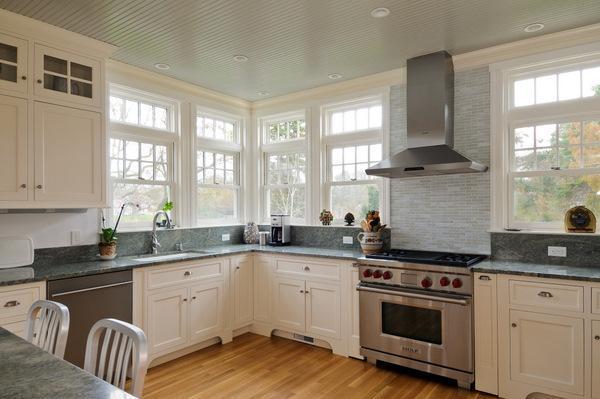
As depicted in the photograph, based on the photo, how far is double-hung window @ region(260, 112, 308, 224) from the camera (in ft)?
15.7

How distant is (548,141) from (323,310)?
2.44 metres

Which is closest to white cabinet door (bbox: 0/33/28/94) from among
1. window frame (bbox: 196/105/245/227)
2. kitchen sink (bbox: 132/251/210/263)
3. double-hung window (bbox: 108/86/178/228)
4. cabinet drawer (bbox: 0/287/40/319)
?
double-hung window (bbox: 108/86/178/228)

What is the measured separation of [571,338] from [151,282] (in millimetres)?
3119

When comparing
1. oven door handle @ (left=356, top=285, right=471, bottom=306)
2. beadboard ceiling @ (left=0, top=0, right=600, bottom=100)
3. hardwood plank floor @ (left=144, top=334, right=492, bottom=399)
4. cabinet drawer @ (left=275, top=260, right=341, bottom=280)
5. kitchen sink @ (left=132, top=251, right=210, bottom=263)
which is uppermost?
beadboard ceiling @ (left=0, top=0, right=600, bottom=100)

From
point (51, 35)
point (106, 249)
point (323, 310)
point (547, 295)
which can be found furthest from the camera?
point (323, 310)

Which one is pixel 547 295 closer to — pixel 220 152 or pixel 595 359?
pixel 595 359

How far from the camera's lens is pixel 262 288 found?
4223mm

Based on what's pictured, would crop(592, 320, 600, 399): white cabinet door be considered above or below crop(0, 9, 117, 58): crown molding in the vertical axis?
below

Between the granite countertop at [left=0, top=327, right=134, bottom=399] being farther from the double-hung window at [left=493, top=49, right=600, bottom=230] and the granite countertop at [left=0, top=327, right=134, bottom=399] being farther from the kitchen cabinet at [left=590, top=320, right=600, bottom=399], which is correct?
the double-hung window at [left=493, top=49, right=600, bottom=230]

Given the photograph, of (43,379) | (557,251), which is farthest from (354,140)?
(43,379)

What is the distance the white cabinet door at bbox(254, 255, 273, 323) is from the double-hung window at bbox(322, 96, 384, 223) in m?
0.95

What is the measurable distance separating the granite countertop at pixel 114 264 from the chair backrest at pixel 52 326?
1001mm

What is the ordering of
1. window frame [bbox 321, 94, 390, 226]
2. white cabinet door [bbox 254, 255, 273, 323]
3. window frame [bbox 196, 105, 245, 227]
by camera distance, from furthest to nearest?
window frame [bbox 196, 105, 245, 227] → white cabinet door [bbox 254, 255, 273, 323] → window frame [bbox 321, 94, 390, 226]

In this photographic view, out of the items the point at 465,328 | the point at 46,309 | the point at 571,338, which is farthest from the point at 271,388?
the point at 571,338
